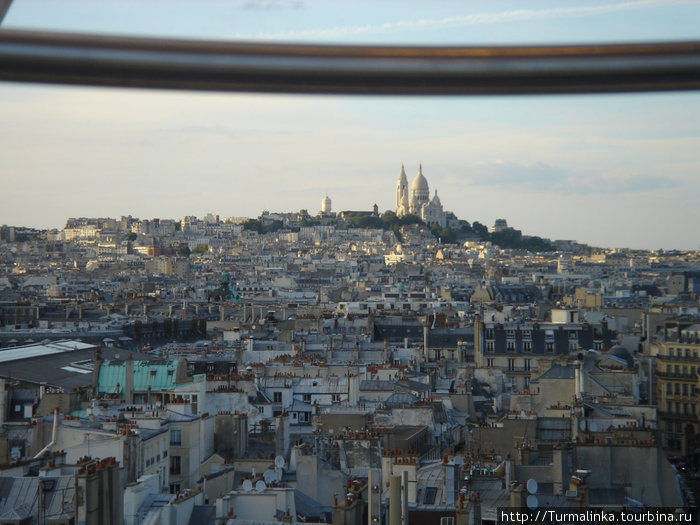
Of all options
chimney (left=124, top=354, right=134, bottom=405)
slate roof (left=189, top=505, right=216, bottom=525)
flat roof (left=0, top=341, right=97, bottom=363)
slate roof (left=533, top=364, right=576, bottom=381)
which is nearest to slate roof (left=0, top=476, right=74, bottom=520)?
slate roof (left=189, top=505, right=216, bottom=525)

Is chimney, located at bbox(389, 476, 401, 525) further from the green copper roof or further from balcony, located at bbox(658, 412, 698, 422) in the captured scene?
the green copper roof

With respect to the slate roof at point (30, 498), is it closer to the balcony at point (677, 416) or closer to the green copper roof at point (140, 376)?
the green copper roof at point (140, 376)

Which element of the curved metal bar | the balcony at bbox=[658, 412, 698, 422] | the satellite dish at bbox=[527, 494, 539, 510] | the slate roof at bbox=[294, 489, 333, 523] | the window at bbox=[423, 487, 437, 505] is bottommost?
the slate roof at bbox=[294, 489, 333, 523]

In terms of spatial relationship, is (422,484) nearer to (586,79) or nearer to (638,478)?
(638,478)

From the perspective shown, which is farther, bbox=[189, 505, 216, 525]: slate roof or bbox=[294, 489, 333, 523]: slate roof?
bbox=[294, 489, 333, 523]: slate roof

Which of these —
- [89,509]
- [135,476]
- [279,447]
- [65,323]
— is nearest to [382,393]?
[279,447]

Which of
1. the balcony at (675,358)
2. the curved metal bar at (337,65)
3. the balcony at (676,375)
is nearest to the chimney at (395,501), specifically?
the curved metal bar at (337,65)
